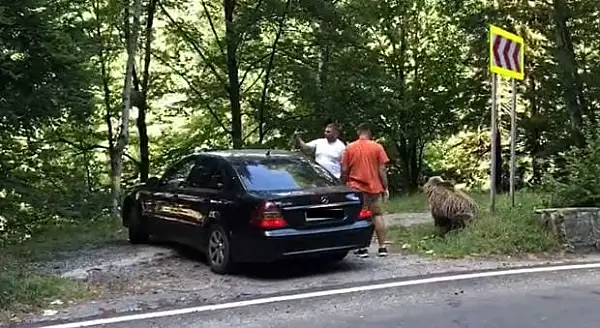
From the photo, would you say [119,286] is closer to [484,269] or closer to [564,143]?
[484,269]

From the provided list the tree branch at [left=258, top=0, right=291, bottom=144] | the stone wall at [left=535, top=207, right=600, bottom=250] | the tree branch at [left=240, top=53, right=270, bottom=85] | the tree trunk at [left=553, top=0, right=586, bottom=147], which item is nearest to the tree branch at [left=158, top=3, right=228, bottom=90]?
the tree branch at [left=240, top=53, right=270, bottom=85]

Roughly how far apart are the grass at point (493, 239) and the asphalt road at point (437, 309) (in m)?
1.53

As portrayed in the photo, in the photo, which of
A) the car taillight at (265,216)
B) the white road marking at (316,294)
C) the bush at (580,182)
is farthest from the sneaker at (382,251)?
the bush at (580,182)

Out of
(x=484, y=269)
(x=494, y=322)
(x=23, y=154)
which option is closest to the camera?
(x=494, y=322)

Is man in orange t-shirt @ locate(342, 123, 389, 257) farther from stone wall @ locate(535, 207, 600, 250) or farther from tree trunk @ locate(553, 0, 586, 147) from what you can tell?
tree trunk @ locate(553, 0, 586, 147)

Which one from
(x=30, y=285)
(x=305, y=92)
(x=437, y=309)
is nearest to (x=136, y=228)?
(x=30, y=285)

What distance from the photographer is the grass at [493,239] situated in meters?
9.28

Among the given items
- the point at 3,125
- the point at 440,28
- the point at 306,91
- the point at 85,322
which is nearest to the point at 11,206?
the point at 3,125

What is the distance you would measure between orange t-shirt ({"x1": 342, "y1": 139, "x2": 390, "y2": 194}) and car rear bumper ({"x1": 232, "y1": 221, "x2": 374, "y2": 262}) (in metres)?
1.23

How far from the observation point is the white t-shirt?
36.0 feet

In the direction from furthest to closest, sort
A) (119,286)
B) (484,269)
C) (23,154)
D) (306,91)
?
(306,91), (23,154), (484,269), (119,286)

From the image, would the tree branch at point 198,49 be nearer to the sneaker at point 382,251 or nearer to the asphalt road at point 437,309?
the sneaker at point 382,251

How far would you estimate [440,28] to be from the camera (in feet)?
78.0

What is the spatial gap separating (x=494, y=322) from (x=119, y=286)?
153 inches
